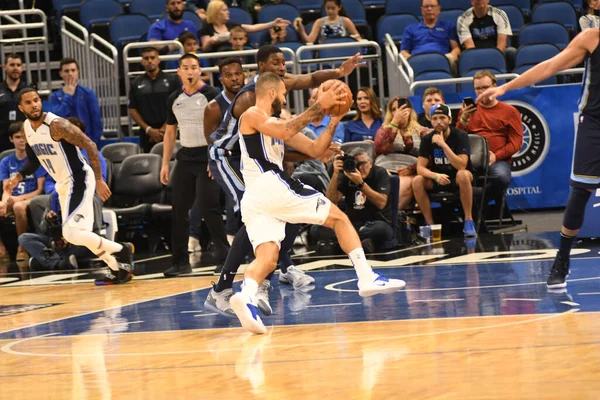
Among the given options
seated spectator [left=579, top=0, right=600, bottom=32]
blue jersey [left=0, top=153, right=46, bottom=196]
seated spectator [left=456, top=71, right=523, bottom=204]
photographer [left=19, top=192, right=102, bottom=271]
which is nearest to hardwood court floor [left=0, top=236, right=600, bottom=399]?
photographer [left=19, top=192, right=102, bottom=271]

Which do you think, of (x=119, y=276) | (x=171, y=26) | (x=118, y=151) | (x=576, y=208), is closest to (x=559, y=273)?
(x=576, y=208)

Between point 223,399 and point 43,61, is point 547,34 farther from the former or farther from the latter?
point 223,399

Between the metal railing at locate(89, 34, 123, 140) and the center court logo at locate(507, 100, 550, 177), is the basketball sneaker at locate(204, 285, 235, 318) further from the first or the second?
the metal railing at locate(89, 34, 123, 140)

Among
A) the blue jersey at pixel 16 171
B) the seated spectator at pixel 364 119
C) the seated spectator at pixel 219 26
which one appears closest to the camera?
the seated spectator at pixel 364 119

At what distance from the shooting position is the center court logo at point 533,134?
13016mm

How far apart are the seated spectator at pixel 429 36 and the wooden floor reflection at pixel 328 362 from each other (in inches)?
336

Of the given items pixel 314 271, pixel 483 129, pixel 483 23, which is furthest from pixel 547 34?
pixel 314 271

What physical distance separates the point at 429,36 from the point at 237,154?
718 centimetres

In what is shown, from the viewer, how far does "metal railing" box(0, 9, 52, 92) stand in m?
14.8

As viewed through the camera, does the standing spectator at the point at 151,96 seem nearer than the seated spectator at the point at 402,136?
No

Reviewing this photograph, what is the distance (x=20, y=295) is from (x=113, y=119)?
5709 mm

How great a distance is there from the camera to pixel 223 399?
4.54 metres

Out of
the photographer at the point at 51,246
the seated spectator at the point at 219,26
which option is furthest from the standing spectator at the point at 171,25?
the photographer at the point at 51,246

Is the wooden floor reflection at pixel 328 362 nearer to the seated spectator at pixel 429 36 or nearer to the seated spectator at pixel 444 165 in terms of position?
the seated spectator at pixel 444 165
